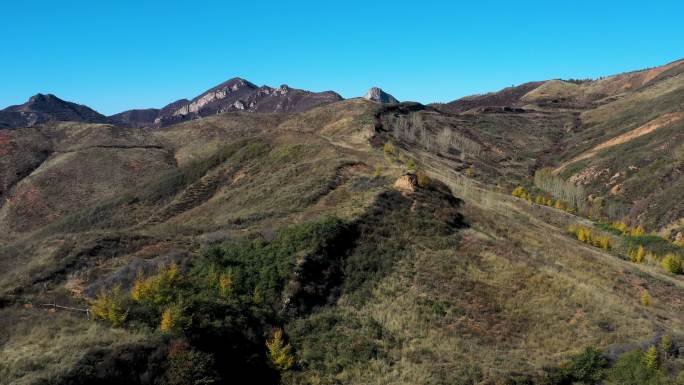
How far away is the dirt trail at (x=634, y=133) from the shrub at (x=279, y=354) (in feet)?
385

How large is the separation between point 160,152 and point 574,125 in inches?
5887

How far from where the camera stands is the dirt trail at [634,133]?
122312 millimetres

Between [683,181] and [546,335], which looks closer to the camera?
[546,335]

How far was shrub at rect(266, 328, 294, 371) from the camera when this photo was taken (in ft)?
80.7

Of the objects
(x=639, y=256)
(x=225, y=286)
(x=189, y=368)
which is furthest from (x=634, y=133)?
(x=189, y=368)

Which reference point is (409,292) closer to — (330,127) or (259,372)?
(259,372)

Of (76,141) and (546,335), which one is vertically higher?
(76,141)

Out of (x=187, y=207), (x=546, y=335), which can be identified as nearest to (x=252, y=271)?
(x=546, y=335)

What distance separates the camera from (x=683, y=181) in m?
86.2

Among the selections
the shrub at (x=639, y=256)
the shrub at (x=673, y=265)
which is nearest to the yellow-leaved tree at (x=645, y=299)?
the shrub at (x=673, y=265)

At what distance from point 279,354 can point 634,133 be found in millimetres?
135195

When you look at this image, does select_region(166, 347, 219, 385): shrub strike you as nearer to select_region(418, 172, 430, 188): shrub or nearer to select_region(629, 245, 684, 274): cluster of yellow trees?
select_region(418, 172, 430, 188): shrub

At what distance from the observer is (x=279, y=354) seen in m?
24.8

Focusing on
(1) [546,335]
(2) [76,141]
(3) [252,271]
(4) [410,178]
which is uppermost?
(2) [76,141]
